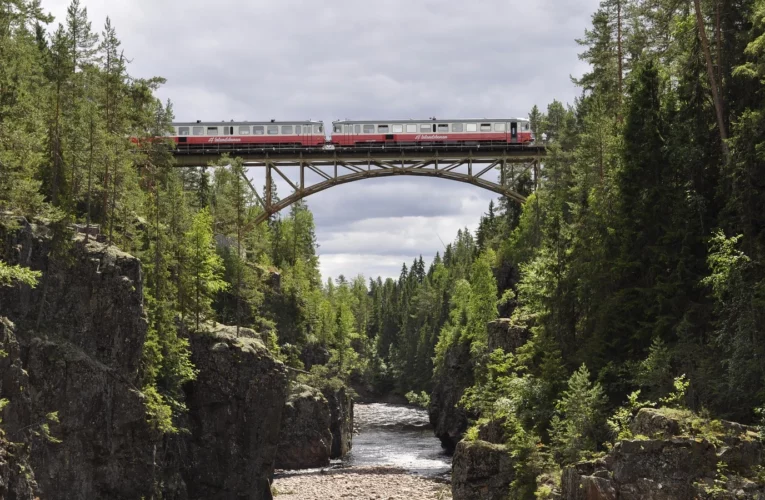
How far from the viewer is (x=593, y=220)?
30.3 meters

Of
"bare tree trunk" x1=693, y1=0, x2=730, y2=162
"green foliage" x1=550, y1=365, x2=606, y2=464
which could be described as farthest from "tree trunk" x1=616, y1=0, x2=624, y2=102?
"green foliage" x1=550, y1=365, x2=606, y2=464

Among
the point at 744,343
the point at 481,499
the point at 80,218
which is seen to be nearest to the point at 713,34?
the point at 744,343

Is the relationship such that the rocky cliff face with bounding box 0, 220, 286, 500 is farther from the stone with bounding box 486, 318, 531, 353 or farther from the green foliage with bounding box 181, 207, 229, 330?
the stone with bounding box 486, 318, 531, 353

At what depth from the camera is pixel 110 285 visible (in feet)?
93.8

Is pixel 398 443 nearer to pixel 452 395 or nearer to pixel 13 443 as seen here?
pixel 452 395

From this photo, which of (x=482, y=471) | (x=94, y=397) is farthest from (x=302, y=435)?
(x=94, y=397)

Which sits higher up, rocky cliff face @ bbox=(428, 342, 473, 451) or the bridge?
the bridge

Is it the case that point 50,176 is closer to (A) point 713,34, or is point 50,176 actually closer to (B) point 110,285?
(B) point 110,285

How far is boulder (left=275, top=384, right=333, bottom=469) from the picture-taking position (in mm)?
47875

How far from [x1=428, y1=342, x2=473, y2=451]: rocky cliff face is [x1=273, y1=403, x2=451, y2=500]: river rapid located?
1.28 metres

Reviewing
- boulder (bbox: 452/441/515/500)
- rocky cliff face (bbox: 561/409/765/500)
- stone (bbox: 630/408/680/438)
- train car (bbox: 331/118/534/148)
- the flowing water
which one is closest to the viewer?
rocky cliff face (bbox: 561/409/765/500)

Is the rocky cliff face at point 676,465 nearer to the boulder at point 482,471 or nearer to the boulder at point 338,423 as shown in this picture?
the boulder at point 482,471

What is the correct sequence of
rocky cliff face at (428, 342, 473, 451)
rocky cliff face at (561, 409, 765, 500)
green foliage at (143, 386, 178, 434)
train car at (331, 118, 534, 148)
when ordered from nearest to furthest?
rocky cliff face at (561, 409, 765, 500) < green foliage at (143, 386, 178, 434) < train car at (331, 118, 534, 148) < rocky cliff face at (428, 342, 473, 451)

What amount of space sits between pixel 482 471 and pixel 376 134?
29958 mm
